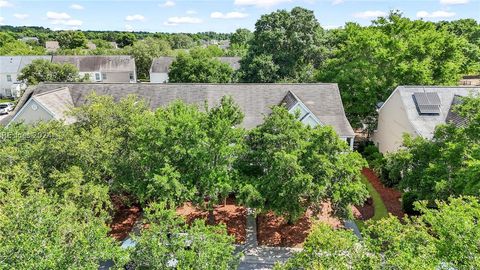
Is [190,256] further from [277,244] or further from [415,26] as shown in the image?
[415,26]

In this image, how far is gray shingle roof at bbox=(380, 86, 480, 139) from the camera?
94.4 ft

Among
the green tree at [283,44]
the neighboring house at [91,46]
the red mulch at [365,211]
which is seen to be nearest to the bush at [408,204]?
the red mulch at [365,211]

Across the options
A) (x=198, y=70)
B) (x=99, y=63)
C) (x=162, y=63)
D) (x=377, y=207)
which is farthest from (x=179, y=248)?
(x=99, y=63)

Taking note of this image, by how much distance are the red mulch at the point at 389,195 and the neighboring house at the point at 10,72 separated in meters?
63.0

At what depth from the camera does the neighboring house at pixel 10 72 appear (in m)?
69.0

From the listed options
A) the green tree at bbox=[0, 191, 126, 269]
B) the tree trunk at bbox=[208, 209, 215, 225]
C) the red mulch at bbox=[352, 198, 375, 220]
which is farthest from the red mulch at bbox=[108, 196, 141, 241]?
the red mulch at bbox=[352, 198, 375, 220]

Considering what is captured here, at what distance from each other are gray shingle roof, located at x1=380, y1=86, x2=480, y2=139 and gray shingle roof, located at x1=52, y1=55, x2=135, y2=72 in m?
55.2

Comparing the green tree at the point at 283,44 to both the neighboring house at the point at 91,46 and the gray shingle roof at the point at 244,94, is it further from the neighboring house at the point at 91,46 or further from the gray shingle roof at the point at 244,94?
the neighboring house at the point at 91,46

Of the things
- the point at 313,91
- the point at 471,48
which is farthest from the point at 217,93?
the point at 471,48

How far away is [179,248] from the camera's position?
14141mm

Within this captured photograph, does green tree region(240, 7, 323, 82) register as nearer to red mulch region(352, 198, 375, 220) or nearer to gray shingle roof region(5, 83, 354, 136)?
gray shingle roof region(5, 83, 354, 136)

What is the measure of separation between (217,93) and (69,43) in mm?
104356

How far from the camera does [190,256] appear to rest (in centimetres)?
1341

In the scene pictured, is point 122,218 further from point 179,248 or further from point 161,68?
point 161,68
